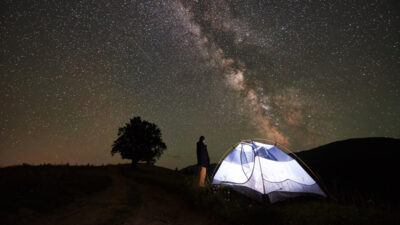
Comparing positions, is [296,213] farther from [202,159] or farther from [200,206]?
[202,159]

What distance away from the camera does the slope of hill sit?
275 inches

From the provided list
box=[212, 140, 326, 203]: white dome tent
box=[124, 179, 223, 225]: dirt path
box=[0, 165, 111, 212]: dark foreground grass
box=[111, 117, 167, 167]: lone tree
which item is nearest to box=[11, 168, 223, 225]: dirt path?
box=[124, 179, 223, 225]: dirt path

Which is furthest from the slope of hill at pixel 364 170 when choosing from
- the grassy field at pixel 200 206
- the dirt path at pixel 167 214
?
the dirt path at pixel 167 214

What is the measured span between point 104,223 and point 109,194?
3876 mm

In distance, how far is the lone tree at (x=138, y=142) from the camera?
28109mm

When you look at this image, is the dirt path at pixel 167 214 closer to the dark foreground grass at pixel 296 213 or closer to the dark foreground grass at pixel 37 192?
the dark foreground grass at pixel 296 213

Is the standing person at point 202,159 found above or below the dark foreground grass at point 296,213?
above

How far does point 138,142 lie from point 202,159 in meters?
20.7

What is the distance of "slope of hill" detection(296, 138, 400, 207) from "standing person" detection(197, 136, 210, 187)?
4575 millimetres

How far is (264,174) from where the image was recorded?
806 cm

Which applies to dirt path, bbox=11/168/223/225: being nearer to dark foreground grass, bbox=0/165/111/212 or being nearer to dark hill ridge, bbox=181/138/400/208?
dark foreground grass, bbox=0/165/111/212

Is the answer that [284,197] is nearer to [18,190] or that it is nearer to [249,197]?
[249,197]

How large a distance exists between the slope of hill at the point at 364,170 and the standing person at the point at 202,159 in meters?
4.57

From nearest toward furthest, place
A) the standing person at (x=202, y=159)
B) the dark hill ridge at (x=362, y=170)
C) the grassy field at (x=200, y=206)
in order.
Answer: the grassy field at (x=200, y=206)
the dark hill ridge at (x=362, y=170)
the standing person at (x=202, y=159)
